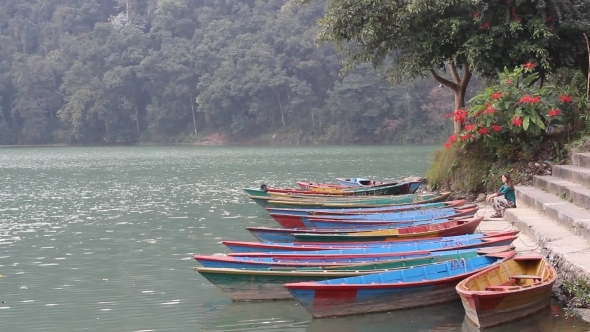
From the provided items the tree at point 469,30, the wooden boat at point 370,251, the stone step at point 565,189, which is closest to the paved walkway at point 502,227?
the wooden boat at point 370,251

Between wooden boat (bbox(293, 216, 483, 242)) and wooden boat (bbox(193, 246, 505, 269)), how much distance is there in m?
1.66

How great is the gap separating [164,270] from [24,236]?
19.1ft

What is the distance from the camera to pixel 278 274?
9609mm

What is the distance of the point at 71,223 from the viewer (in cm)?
1958

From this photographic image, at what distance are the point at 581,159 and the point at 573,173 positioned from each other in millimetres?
754

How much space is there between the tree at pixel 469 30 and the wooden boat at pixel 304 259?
8.35 metres

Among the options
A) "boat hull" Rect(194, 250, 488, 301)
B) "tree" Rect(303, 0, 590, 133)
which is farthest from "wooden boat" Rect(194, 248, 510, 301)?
"tree" Rect(303, 0, 590, 133)

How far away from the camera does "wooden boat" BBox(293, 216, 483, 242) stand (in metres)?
12.0

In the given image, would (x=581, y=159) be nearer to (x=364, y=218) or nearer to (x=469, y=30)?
(x=364, y=218)

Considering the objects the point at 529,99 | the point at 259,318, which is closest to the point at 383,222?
the point at 529,99

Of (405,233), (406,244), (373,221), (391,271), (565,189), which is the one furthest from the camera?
(373,221)

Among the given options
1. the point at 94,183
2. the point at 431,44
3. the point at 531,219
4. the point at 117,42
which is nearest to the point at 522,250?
the point at 531,219

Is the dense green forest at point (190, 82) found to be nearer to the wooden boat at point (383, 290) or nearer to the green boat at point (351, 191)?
the green boat at point (351, 191)

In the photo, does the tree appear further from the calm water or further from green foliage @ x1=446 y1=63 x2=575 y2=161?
the calm water
